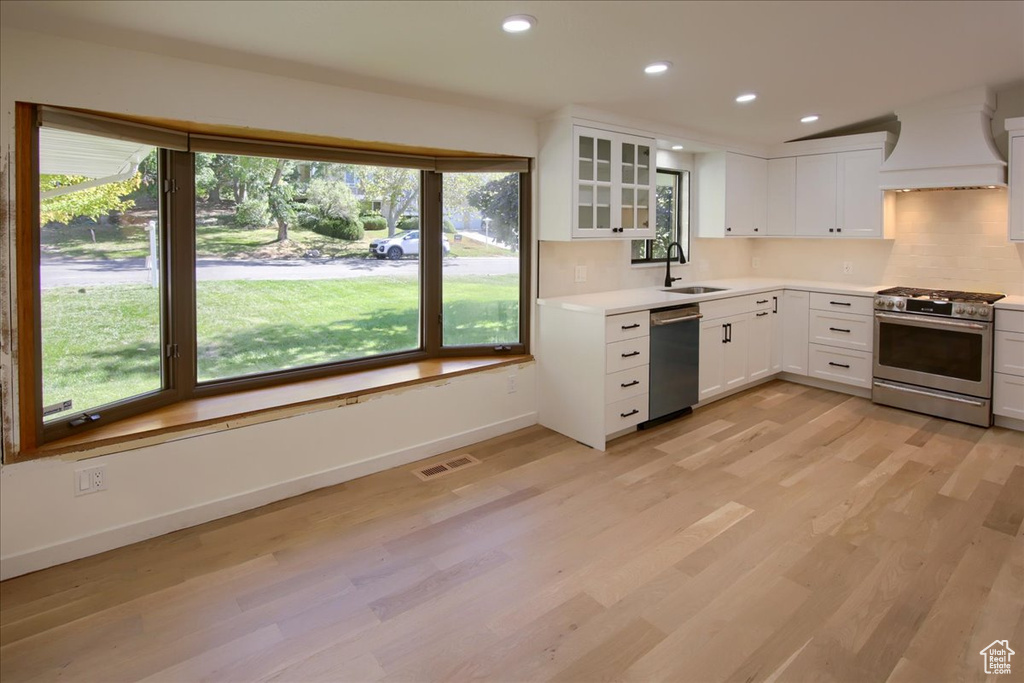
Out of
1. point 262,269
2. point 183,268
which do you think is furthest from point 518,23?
point 183,268

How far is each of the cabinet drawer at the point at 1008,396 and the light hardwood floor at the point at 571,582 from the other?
656mm

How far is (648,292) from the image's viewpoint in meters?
4.64

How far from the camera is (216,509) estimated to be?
2.88 metres

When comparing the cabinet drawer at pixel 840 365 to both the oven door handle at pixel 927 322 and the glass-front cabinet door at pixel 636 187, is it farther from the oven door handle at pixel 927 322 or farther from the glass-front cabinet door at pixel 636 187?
the glass-front cabinet door at pixel 636 187

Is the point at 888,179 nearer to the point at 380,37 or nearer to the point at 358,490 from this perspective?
the point at 380,37

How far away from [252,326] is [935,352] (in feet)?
15.6

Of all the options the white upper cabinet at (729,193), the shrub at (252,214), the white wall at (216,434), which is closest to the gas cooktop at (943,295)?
the white upper cabinet at (729,193)

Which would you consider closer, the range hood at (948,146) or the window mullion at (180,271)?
the window mullion at (180,271)

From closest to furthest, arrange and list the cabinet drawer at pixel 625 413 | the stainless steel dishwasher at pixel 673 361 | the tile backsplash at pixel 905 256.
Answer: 1. the cabinet drawer at pixel 625 413
2. the stainless steel dishwasher at pixel 673 361
3. the tile backsplash at pixel 905 256

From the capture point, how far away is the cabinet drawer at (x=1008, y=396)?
13.3 ft

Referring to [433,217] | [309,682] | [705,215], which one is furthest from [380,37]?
[705,215]

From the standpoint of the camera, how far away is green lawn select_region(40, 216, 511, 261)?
2.58 m

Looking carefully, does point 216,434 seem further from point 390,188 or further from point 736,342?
point 736,342
